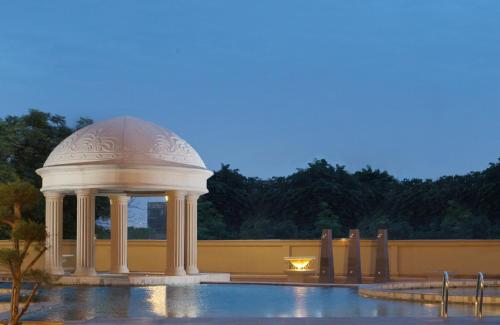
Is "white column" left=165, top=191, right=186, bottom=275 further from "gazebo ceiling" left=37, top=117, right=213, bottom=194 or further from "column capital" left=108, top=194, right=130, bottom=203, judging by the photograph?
"column capital" left=108, top=194, right=130, bottom=203

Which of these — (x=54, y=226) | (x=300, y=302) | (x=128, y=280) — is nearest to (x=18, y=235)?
(x=300, y=302)

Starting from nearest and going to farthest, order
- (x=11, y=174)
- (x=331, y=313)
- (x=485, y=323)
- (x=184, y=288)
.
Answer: (x=485, y=323), (x=331, y=313), (x=184, y=288), (x=11, y=174)

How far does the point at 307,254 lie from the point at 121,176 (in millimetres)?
9530

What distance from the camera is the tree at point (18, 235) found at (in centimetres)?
1441

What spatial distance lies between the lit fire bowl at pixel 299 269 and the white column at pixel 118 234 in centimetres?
658

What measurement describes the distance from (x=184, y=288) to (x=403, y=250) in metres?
11.0

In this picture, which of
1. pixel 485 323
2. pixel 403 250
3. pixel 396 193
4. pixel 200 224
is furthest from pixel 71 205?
pixel 485 323

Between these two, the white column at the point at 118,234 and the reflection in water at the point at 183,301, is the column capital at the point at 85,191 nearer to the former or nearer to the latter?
the white column at the point at 118,234

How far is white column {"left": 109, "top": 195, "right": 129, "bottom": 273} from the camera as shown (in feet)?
114

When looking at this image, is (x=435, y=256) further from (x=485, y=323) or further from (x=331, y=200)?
(x=331, y=200)

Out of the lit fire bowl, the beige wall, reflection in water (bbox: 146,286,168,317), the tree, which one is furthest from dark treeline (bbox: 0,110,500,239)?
the tree

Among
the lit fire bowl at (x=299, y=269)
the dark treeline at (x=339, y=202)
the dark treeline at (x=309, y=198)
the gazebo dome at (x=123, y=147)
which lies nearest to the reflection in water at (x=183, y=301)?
the lit fire bowl at (x=299, y=269)

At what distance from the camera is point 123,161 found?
30969 mm

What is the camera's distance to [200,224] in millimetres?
55031
